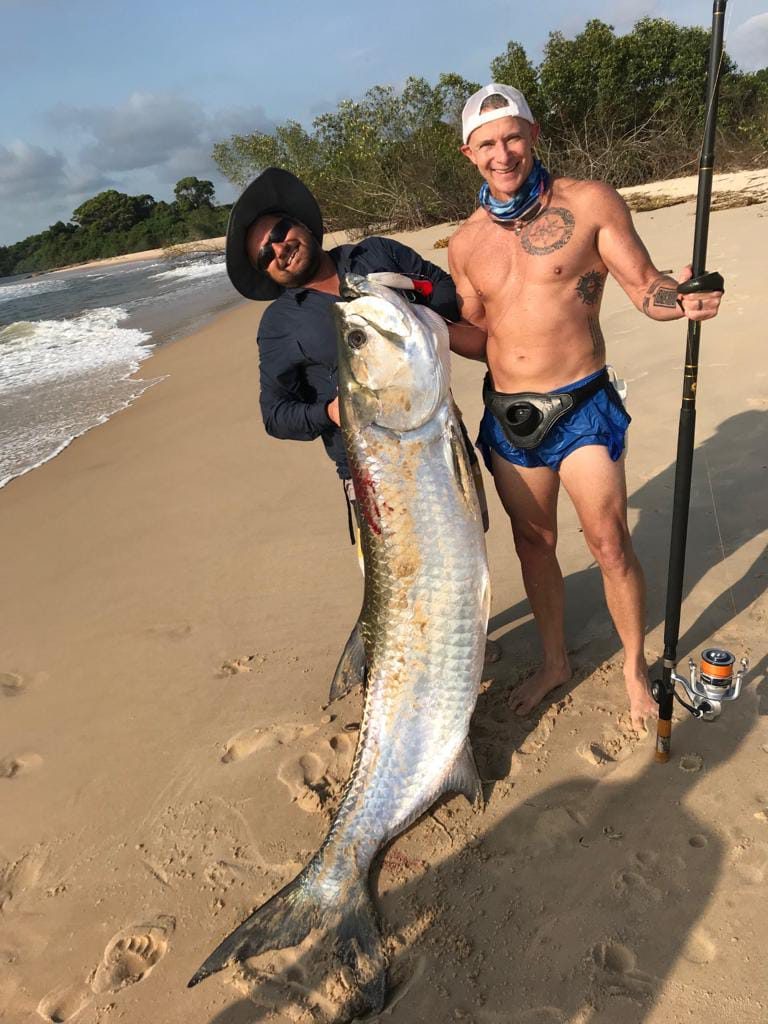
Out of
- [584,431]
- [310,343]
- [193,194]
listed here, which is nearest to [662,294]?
[584,431]

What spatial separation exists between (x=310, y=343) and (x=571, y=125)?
29419 millimetres

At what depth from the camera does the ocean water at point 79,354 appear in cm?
1004

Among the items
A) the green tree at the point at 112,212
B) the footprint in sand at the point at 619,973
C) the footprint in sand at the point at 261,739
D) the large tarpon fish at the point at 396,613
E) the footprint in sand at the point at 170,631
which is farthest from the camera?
the green tree at the point at 112,212

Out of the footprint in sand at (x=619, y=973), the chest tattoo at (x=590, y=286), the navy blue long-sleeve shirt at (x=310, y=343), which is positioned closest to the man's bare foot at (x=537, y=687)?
the footprint in sand at (x=619, y=973)

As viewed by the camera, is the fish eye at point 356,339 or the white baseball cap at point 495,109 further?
the white baseball cap at point 495,109

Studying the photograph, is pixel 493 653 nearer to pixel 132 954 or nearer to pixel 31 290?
pixel 132 954

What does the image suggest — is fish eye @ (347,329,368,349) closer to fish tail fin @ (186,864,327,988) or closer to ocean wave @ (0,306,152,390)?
fish tail fin @ (186,864,327,988)

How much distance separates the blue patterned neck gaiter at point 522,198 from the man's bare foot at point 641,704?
2211 mm

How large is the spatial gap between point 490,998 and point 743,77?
36928 mm

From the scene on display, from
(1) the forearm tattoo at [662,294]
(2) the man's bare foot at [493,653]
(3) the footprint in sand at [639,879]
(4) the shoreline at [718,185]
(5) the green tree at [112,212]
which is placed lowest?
(2) the man's bare foot at [493,653]

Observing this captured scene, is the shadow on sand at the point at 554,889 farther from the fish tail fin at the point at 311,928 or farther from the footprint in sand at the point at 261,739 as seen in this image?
the footprint in sand at the point at 261,739

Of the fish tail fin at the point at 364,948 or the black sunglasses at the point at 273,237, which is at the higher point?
the black sunglasses at the point at 273,237

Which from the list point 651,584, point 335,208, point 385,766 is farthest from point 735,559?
point 335,208

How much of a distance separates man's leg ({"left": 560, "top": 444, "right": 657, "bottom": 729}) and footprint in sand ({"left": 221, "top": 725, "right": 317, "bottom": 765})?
1.66 meters
